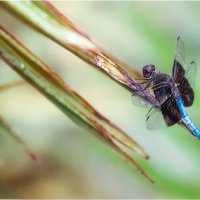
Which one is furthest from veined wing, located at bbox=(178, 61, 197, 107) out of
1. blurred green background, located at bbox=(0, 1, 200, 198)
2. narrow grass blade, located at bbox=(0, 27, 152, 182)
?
narrow grass blade, located at bbox=(0, 27, 152, 182)

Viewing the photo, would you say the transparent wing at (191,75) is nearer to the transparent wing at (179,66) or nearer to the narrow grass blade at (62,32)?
the transparent wing at (179,66)

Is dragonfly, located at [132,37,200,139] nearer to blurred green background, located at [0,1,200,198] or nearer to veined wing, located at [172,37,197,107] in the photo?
veined wing, located at [172,37,197,107]

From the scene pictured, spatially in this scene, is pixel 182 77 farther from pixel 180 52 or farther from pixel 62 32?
pixel 62 32

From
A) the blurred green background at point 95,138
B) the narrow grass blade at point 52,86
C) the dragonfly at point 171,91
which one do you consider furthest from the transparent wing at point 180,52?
the narrow grass blade at point 52,86

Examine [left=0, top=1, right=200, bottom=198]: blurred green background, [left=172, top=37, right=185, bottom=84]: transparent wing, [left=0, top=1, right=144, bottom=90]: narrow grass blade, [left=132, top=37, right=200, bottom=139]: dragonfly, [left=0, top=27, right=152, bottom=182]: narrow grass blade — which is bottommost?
[left=0, top=27, right=152, bottom=182]: narrow grass blade

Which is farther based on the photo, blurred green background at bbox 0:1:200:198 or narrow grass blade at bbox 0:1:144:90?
blurred green background at bbox 0:1:200:198
